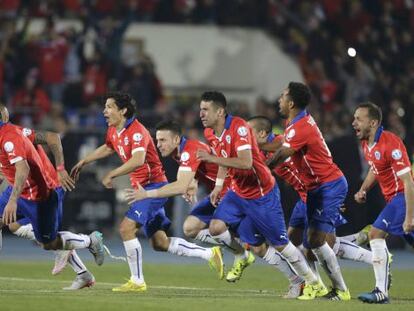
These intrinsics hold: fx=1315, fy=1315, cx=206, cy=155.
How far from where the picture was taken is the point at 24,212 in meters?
Result: 14.9

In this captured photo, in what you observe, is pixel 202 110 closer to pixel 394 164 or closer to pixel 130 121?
pixel 130 121

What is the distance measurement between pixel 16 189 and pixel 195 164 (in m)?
2.08

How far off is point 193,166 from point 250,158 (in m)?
1.05

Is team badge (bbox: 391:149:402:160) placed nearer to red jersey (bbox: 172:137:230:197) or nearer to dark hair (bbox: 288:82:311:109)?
dark hair (bbox: 288:82:311:109)

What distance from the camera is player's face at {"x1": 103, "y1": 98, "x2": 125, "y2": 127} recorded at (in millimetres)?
15008

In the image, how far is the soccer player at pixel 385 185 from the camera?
13.6 meters

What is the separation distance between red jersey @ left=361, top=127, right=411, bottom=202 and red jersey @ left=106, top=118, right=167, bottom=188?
2525 mm

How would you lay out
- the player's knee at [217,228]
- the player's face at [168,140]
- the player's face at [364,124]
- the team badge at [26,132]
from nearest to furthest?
the player's face at [364,124]
the team badge at [26,132]
the player's face at [168,140]
the player's knee at [217,228]

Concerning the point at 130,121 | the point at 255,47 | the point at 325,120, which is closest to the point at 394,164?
the point at 130,121

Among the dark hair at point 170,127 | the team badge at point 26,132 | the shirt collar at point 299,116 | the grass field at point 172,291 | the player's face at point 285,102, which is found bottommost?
the grass field at point 172,291

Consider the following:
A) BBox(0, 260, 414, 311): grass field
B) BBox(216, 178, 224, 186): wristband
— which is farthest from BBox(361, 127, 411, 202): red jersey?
BBox(216, 178, 224, 186): wristband

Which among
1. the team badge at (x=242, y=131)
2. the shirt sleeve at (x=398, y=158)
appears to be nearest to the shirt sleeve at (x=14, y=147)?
the team badge at (x=242, y=131)

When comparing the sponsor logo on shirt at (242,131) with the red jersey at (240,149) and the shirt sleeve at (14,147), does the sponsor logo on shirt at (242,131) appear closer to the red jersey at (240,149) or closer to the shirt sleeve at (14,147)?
the red jersey at (240,149)

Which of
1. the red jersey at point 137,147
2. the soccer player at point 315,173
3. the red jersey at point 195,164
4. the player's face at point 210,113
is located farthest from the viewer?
the red jersey at point 137,147
